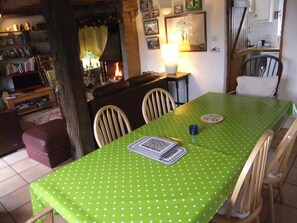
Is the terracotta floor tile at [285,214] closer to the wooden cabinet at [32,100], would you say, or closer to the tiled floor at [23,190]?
the tiled floor at [23,190]

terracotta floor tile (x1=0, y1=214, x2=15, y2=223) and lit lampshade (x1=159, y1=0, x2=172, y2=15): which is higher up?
lit lampshade (x1=159, y1=0, x2=172, y2=15)

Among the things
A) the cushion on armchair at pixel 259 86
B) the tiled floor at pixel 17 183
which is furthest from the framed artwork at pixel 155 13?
the tiled floor at pixel 17 183

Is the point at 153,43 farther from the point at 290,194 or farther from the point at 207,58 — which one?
the point at 290,194

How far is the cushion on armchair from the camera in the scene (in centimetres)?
272

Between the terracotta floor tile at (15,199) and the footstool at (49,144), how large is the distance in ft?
1.42

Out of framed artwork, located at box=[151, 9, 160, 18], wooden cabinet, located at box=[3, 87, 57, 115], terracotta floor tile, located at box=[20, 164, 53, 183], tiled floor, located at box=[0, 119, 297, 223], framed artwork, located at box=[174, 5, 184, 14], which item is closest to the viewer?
tiled floor, located at box=[0, 119, 297, 223]

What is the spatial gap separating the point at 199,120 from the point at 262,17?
422cm

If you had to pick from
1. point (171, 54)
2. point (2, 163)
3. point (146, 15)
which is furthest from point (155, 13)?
point (2, 163)

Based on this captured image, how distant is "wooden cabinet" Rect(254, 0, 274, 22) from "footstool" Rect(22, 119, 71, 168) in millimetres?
4524

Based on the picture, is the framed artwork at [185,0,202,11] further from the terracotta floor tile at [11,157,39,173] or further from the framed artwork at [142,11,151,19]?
the terracotta floor tile at [11,157,39,173]

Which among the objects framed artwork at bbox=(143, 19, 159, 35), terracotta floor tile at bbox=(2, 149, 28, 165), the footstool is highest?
framed artwork at bbox=(143, 19, 159, 35)

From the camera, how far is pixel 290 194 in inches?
79.8

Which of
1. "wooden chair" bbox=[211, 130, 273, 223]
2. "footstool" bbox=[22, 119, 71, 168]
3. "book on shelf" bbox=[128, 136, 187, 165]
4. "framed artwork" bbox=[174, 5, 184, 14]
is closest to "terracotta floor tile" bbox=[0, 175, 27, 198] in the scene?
"footstool" bbox=[22, 119, 71, 168]

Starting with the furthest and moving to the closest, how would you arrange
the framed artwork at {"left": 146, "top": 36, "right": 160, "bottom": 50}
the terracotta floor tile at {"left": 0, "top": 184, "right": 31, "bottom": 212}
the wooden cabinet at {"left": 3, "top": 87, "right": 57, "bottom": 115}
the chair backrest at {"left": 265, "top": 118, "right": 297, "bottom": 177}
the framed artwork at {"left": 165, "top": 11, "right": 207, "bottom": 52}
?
1. the wooden cabinet at {"left": 3, "top": 87, "right": 57, "bottom": 115}
2. the framed artwork at {"left": 146, "top": 36, "right": 160, "bottom": 50}
3. the framed artwork at {"left": 165, "top": 11, "right": 207, "bottom": 52}
4. the terracotta floor tile at {"left": 0, "top": 184, "right": 31, "bottom": 212}
5. the chair backrest at {"left": 265, "top": 118, "right": 297, "bottom": 177}
